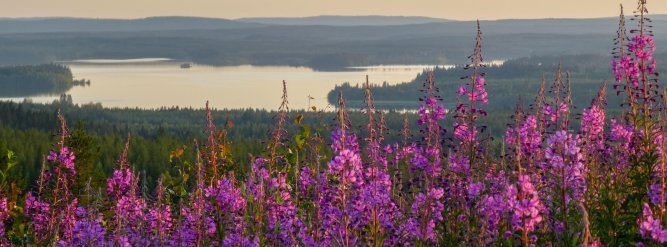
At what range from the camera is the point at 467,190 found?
7.66 metres

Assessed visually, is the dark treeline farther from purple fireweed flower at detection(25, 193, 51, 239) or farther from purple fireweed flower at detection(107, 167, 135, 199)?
purple fireweed flower at detection(25, 193, 51, 239)

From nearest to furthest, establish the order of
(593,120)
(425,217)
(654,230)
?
(654,230), (425,217), (593,120)

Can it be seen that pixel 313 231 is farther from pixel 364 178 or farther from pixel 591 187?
pixel 591 187

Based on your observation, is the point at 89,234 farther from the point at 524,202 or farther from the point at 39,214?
the point at 39,214

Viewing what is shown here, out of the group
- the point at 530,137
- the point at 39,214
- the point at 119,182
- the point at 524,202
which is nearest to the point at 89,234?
the point at 524,202

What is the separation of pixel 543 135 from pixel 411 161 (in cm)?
→ 152

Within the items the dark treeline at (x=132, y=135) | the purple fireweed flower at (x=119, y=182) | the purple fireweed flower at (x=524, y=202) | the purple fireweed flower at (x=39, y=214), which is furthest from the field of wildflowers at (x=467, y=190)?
the purple fireweed flower at (x=39, y=214)

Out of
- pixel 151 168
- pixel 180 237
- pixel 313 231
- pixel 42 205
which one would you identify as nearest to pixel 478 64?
pixel 313 231

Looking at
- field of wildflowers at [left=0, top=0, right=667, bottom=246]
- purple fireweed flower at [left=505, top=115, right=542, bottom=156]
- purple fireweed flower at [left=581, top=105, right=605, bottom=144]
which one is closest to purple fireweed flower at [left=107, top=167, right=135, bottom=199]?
field of wildflowers at [left=0, top=0, right=667, bottom=246]

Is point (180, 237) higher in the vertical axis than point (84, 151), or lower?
higher

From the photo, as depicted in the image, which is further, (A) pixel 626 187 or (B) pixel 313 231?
(A) pixel 626 187

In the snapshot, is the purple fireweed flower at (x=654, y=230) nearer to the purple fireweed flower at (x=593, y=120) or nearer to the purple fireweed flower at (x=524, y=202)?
the purple fireweed flower at (x=524, y=202)

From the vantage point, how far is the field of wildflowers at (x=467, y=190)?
651cm

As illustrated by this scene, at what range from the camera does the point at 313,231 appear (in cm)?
745
